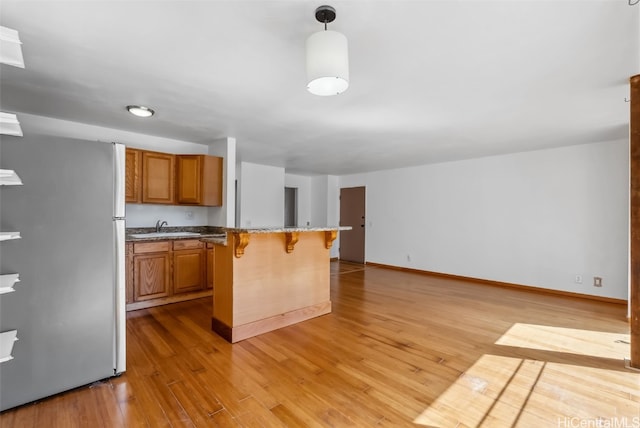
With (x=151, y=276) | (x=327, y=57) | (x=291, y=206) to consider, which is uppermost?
(x=327, y=57)

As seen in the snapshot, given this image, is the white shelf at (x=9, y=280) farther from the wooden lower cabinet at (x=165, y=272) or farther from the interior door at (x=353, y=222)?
the interior door at (x=353, y=222)

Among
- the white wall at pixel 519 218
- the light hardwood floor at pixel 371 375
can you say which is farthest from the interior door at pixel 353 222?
the light hardwood floor at pixel 371 375

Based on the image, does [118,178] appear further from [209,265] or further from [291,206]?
[291,206]

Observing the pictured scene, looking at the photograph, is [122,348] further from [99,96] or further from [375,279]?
[375,279]

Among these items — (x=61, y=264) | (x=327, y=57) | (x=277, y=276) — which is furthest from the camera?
(x=277, y=276)

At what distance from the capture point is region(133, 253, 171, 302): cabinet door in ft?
12.1

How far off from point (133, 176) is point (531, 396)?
472 cm

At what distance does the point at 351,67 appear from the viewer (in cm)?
220

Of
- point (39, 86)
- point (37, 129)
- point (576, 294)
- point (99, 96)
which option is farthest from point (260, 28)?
point (576, 294)

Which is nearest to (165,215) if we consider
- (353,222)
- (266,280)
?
(266,280)

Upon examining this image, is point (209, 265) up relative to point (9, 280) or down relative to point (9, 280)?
down

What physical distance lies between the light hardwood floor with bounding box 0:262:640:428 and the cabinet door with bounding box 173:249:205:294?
1.31ft

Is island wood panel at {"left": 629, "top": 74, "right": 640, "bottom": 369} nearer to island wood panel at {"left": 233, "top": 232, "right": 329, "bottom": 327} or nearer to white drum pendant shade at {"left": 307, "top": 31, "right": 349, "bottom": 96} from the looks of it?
white drum pendant shade at {"left": 307, "top": 31, "right": 349, "bottom": 96}

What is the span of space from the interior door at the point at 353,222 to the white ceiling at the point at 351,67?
3741mm
